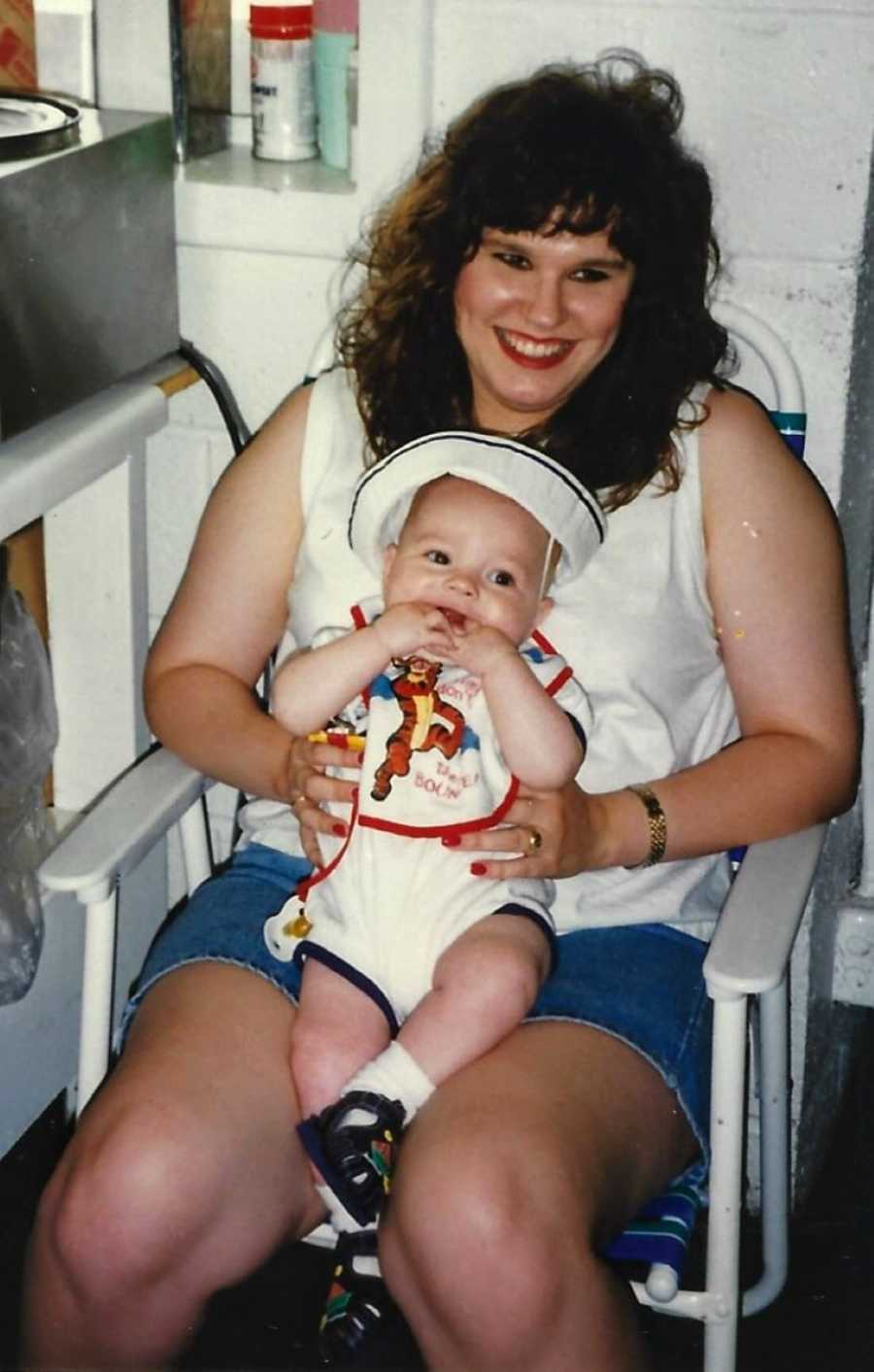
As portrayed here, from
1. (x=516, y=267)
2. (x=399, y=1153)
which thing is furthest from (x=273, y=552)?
(x=399, y=1153)

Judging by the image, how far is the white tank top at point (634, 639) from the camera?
1536mm

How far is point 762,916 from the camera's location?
1.38 metres

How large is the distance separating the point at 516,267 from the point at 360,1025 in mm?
662

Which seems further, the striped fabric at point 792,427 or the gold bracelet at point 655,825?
the striped fabric at point 792,427

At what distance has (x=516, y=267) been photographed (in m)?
1.52

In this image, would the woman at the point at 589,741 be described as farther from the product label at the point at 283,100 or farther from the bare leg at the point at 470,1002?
the product label at the point at 283,100

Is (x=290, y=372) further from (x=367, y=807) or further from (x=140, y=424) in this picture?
(x=367, y=807)

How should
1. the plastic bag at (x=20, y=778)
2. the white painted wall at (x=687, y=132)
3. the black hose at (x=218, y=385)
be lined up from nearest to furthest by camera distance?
the white painted wall at (x=687, y=132) < the plastic bag at (x=20, y=778) < the black hose at (x=218, y=385)

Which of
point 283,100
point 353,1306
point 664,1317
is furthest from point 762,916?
point 283,100

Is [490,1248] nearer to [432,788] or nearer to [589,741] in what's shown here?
[432,788]

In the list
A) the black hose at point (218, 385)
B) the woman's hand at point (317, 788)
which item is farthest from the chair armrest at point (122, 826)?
the black hose at point (218, 385)

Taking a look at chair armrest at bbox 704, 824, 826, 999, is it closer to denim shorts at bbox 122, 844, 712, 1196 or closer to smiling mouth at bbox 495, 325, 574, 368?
denim shorts at bbox 122, 844, 712, 1196

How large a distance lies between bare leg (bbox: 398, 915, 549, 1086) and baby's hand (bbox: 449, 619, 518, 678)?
0.21 m

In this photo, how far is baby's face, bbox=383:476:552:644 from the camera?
1.40 m
